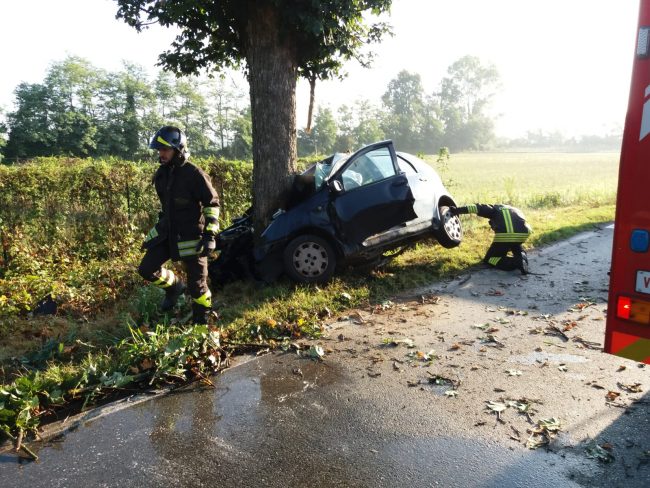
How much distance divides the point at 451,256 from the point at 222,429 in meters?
5.52

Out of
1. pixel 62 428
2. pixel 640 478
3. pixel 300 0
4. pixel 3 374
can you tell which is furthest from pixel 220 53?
pixel 640 478

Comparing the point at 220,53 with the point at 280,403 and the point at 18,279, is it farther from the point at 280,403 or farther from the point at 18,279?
the point at 280,403

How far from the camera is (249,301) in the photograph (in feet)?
20.2

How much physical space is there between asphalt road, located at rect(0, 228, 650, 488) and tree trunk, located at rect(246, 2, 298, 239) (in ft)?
8.55

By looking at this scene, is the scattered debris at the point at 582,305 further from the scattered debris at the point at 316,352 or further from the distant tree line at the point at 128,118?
the distant tree line at the point at 128,118

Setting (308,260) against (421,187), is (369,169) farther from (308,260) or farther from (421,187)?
(308,260)

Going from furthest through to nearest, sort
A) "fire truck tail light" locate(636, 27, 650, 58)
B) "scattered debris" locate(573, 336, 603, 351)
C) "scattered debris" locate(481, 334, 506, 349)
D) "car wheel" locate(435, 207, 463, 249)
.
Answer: "car wheel" locate(435, 207, 463, 249) < "scattered debris" locate(481, 334, 506, 349) < "scattered debris" locate(573, 336, 603, 351) < "fire truck tail light" locate(636, 27, 650, 58)

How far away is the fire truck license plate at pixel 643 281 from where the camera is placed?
286cm

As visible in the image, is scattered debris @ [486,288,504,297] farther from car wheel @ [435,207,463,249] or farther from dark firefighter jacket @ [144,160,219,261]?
dark firefighter jacket @ [144,160,219,261]

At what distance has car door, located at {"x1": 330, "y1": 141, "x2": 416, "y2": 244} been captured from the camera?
22.0 feet

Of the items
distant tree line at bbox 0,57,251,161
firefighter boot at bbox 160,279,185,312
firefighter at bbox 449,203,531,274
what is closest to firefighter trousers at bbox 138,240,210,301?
firefighter boot at bbox 160,279,185,312

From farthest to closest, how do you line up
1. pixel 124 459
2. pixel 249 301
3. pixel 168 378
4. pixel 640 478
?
pixel 249 301, pixel 168 378, pixel 124 459, pixel 640 478

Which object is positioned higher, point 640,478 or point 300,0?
point 300,0

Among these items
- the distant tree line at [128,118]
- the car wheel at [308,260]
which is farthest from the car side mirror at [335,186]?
the distant tree line at [128,118]
